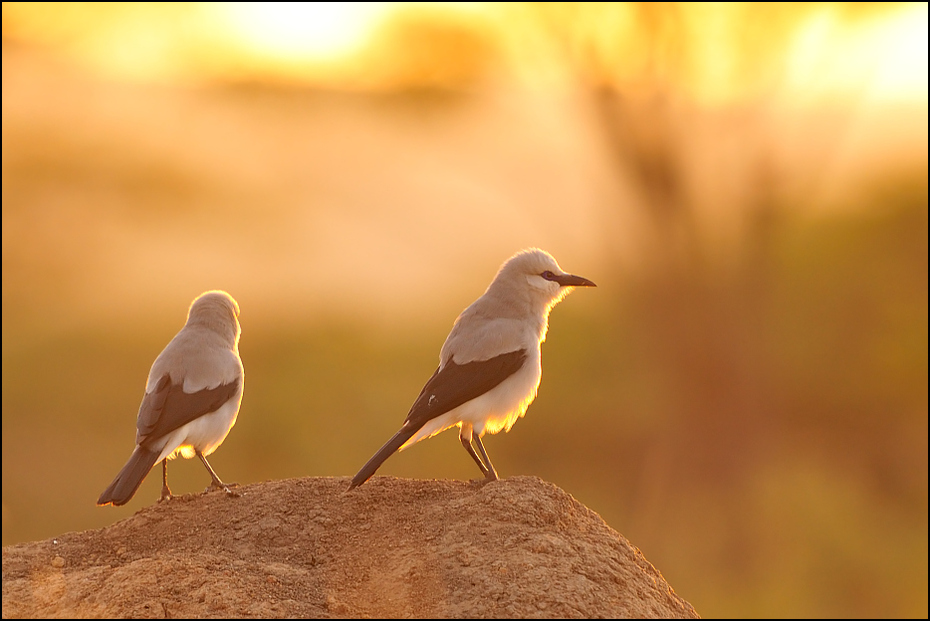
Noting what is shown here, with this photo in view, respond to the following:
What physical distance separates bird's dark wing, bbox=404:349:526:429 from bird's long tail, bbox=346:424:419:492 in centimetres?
7

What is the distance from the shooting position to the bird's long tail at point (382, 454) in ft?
21.0

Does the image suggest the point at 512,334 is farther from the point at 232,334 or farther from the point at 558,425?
the point at 558,425

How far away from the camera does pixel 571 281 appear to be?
789cm

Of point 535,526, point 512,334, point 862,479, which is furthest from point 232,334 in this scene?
point 862,479

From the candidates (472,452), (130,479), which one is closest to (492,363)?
(472,452)

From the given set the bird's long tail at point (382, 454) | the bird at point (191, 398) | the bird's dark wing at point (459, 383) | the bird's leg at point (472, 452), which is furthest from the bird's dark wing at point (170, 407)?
the bird's leg at point (472, 452)

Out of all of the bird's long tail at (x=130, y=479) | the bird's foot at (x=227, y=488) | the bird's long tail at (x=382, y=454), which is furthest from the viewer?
the bird's foot at (x=227, y=488)

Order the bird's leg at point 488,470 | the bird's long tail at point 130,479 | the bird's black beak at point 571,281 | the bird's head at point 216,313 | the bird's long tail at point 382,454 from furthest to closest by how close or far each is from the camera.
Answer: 1. the bird's head at point 216,313
2. the bird's black beak at point 571,281
3. the bird's leg at point 488,470
4. the bird's long tail at point 130,479
5. the bird's long tail at point 382,454

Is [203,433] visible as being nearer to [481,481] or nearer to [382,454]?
[382,454]

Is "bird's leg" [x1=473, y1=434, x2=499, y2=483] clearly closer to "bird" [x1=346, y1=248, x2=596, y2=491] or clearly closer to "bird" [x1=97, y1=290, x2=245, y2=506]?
"bird" [x1=346, y1=248, x2=596, y2=491]

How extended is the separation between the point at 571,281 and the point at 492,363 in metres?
1.20

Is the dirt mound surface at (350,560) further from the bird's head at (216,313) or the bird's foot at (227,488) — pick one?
the bird's head at (216,313)

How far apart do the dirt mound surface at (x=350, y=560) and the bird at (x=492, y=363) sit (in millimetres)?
549

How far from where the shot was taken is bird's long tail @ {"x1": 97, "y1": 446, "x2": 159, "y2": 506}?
6.50 metres
